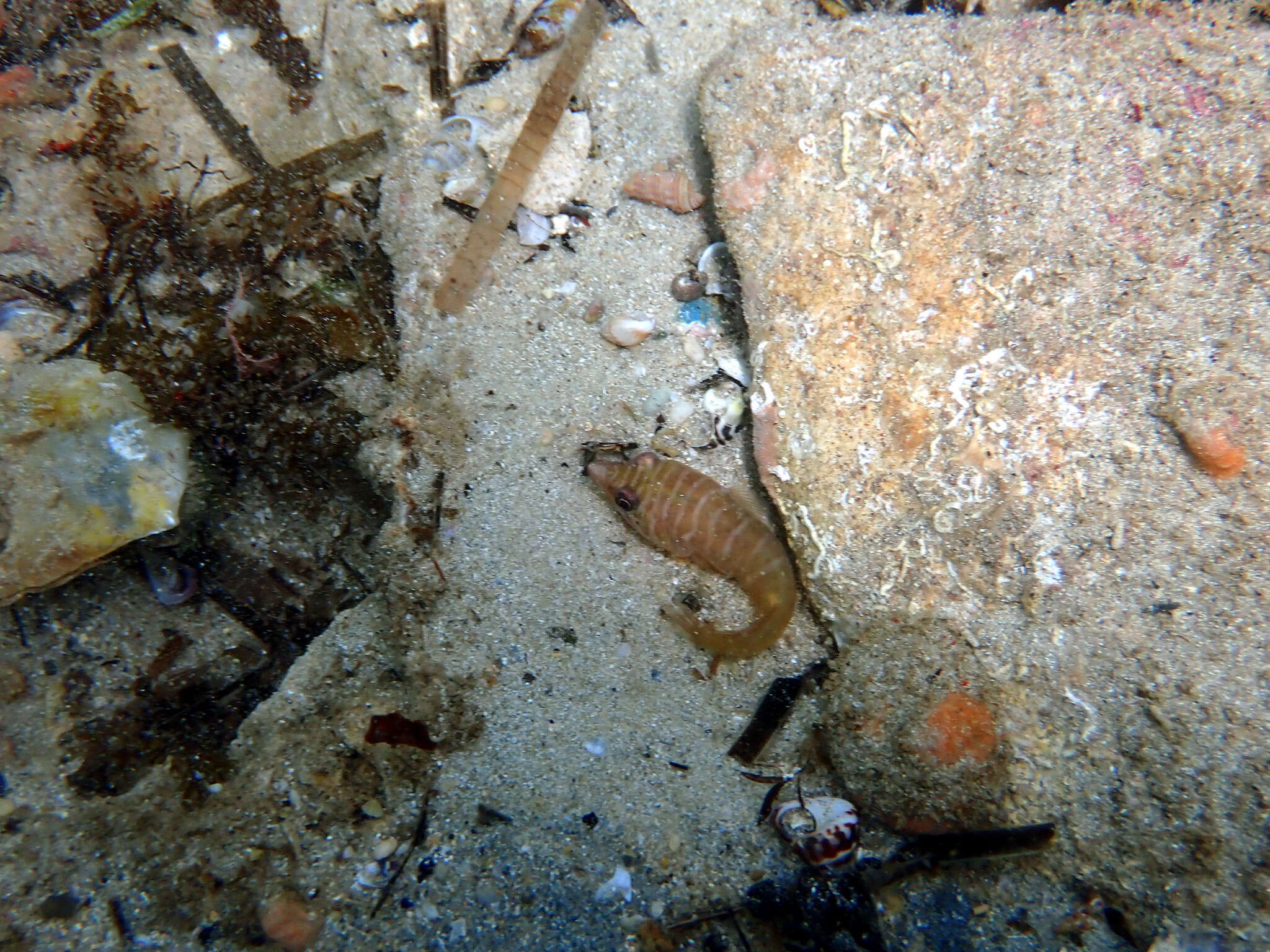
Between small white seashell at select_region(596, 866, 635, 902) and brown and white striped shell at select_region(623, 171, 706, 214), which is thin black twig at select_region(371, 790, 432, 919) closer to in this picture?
small white seashell at select_region(596, 866, 635, 902)

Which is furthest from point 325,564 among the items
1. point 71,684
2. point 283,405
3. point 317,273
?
point 317,273

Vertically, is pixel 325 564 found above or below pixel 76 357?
below

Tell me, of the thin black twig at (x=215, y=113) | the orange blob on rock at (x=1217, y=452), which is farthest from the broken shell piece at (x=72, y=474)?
the orange blob on rock at (x=1217, y=452)

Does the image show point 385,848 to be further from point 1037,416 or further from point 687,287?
point 1037,416

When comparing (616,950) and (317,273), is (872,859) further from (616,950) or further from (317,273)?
(317,273)

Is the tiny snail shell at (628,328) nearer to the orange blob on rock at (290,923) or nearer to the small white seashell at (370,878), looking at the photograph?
the small white seashell at (370,878)

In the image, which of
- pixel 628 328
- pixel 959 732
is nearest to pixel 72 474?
pixel 628 328

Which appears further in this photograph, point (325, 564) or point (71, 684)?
point (325, 564)
